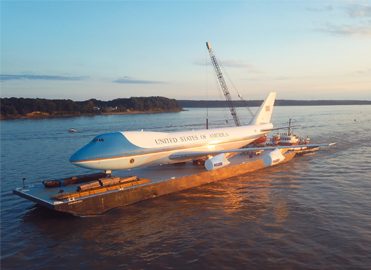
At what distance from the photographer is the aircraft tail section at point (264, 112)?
51.4m

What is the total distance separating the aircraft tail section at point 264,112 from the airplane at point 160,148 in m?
3.91

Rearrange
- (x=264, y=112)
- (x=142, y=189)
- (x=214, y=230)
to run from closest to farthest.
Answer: (x=214, y=230) < (x=142, y=189) < (x=264, y=112)

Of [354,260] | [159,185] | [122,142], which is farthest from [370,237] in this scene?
[122,142]

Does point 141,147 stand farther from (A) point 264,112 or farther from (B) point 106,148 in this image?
(A) point 264,112

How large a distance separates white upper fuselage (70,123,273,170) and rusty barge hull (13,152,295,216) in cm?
189

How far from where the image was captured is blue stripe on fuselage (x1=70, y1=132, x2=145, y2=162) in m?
27.6

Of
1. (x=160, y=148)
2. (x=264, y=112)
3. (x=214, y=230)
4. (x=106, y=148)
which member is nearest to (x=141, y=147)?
(x=160, y=148)

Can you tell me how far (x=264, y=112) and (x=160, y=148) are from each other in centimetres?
2468

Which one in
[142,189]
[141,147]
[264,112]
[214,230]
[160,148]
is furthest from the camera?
[264,112]

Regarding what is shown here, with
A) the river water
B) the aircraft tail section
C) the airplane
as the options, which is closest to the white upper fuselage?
the airplane

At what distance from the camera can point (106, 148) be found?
28656mm

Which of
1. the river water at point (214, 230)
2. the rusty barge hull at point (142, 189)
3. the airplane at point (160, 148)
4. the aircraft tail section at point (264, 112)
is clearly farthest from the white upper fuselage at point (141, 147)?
the aircraft tail section at point (264, 112)

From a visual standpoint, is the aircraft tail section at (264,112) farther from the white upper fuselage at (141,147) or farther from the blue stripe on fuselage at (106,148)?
the blue stripe on fuselage at (106,148)

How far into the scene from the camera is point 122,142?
2988 cm
